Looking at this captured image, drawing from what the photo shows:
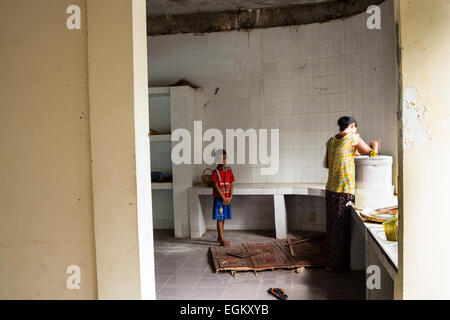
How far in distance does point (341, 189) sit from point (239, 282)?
1.49m

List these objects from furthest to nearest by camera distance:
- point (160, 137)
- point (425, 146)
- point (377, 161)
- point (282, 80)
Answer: point (282, 80) < point (160, 137) < point (377, 161) < point (425, 146)

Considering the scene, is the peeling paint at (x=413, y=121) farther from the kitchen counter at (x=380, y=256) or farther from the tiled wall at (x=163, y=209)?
the tiled wall at (x=163, y=209)

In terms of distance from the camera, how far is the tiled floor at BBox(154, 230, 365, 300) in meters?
3.42

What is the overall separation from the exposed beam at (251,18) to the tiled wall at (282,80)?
0.10 metres

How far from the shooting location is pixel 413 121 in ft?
4.79

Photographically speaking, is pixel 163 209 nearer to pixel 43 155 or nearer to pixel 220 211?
pixel 220 211

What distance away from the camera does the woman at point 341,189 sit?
3.76m

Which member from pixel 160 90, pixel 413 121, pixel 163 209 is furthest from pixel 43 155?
pixel 163 209

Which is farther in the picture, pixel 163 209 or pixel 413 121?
pixel 163 209

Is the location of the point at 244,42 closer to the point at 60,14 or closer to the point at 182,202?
the point at 182,202

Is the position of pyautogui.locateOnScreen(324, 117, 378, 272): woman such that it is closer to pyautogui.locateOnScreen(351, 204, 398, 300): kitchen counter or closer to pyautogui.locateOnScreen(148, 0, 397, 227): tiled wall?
pyautogui.locateOnScreen(351, 204, 398, 300): kitchen counter
